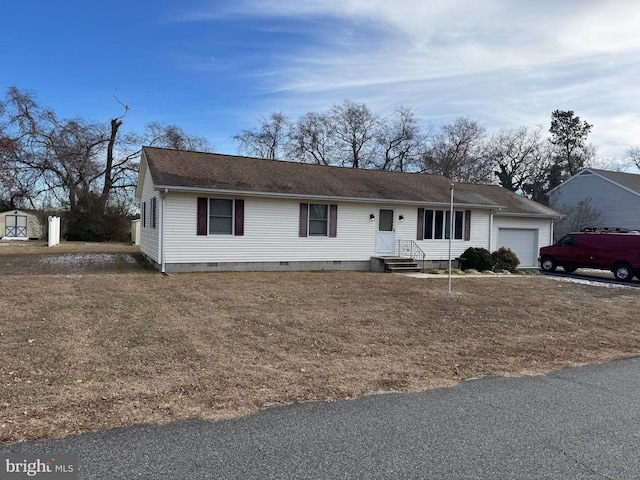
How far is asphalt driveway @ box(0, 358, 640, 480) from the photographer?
2.99m

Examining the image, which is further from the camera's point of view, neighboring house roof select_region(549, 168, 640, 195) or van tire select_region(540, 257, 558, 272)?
neighboring house roof select_region(549, 168, 640, 195)

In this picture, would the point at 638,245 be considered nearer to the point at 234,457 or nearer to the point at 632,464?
the point at 632,464

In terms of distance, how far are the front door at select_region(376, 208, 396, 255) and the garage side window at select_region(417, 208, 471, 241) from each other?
1208 millimetres

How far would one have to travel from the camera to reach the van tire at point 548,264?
768 inches

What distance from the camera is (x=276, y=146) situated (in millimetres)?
41719

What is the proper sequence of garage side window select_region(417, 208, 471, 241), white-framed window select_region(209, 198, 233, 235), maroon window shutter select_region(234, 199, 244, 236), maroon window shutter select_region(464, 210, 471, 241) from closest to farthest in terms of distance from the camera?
1. white-framed window select_region(209, 198, 233, 235)
2. maroon window shutter select_region(234, 199, 244, 236)
3. garage side window select_region(417, 208, 471, 241)
4. maroon window shutter select_region(464, 210, 471, 241)

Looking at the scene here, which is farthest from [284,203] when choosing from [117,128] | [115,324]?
[117,128]

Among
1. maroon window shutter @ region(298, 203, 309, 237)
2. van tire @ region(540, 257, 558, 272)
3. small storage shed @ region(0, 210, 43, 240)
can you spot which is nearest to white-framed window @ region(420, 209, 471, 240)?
van tire @ region(540, 257, 558, 272)

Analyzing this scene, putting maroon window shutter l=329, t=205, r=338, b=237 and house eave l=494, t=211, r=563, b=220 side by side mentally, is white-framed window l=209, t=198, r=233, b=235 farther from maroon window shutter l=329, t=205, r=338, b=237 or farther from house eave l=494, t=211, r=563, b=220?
house eave l=494, t=211, r=563, b=220

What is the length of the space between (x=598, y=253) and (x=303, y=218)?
12.0 m

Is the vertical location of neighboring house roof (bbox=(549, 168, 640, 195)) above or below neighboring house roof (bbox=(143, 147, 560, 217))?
above

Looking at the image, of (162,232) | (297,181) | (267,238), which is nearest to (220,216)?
(267,238)

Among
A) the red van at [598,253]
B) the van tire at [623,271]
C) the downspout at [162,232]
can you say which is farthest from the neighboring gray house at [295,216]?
the van tire at [623,271]

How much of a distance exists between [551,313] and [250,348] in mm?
6711
